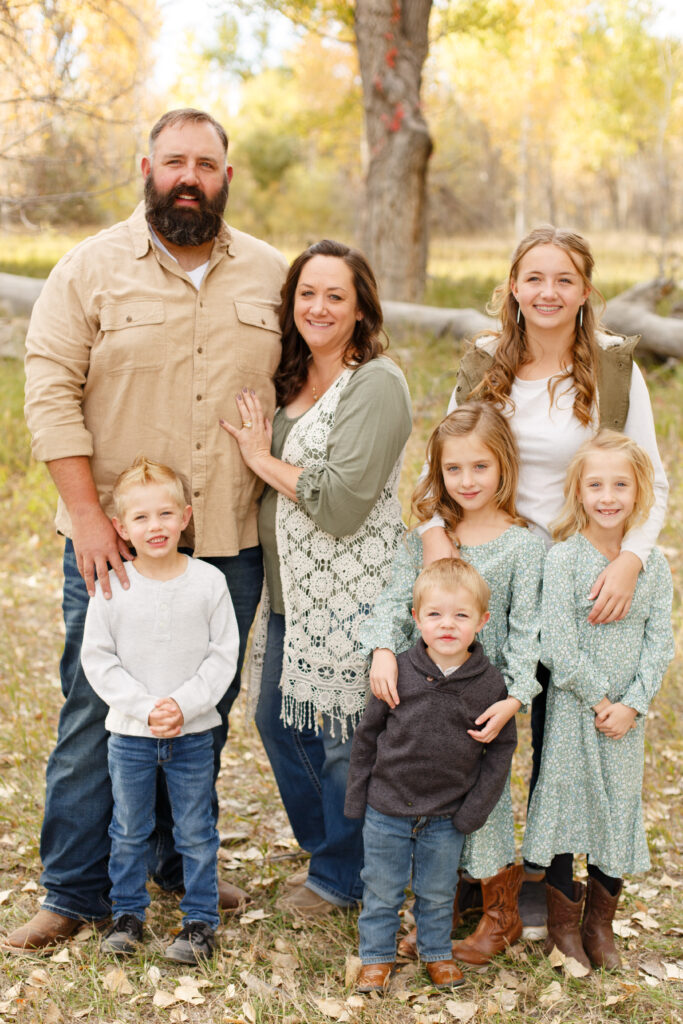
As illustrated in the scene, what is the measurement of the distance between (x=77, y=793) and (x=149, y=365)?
1493mm

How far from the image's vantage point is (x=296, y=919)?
3379mm

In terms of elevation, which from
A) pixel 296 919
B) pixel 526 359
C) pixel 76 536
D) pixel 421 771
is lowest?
pixel 296 919

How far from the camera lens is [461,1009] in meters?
2.80

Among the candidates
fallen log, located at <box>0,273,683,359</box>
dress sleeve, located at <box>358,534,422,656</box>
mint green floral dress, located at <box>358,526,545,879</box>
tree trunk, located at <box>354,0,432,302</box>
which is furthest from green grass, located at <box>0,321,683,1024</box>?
tree trunk, located at <box>354,0,432,302</box>

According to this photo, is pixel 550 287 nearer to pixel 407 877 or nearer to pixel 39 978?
pixel 407 877

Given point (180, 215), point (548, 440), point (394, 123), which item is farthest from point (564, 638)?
point (394, 123)

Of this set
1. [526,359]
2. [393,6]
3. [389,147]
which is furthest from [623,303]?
[526,359]

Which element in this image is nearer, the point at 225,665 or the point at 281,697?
the point at 225,665

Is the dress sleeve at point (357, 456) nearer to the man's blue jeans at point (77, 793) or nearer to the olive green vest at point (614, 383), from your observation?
the man's blue jeans at point (77, 793)

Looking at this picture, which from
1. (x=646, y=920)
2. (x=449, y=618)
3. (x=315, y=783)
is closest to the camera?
(x=449, y=618)

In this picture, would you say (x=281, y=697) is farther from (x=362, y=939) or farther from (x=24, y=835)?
(x=24, y=835)

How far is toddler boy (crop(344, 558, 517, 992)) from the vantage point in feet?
9.18

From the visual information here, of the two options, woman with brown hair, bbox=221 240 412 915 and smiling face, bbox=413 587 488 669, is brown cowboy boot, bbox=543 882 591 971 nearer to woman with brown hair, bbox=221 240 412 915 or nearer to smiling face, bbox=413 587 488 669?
woman with brown hair, bbox=221 240 412 915

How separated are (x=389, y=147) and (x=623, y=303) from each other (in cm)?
322
